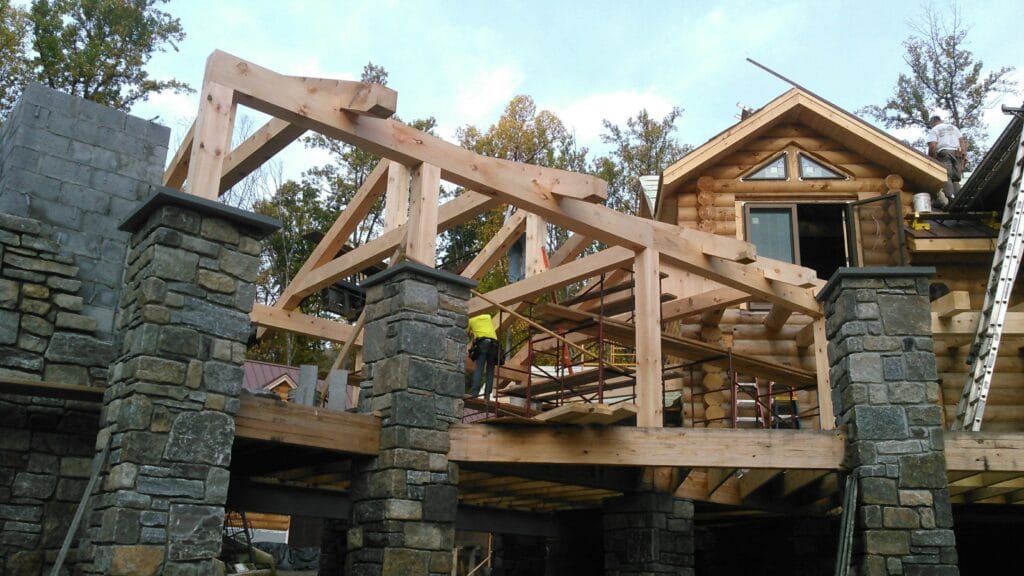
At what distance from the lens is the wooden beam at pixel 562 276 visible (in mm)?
10719

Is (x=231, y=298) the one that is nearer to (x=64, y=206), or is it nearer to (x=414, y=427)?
(x=414, y=427)

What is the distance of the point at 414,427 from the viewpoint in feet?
27.7

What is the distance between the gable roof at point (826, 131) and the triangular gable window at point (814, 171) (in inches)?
19.3

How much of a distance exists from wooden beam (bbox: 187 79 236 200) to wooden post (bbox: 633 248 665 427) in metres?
4.63

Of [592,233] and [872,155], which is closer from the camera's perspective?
[592,233]

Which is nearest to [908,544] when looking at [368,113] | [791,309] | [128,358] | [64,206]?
[791,309]

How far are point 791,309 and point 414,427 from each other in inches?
230

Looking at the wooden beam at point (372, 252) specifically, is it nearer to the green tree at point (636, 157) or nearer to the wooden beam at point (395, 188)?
the wooden beam at point (395, 188)

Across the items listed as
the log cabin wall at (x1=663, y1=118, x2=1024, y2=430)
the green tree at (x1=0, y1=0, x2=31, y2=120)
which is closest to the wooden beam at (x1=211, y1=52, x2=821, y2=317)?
the log cabin wall at (x1=663, y1=118, x2=1024, y2=430)

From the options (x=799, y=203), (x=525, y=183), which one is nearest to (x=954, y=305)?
(x=799, y=203)

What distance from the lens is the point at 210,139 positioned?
7527mm

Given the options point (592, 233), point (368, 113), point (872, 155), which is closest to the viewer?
point (368, 113)

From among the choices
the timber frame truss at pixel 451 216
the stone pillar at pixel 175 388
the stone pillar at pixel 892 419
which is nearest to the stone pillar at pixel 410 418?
the timber frame truss at pixel 451 216

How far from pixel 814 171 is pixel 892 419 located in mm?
6616
